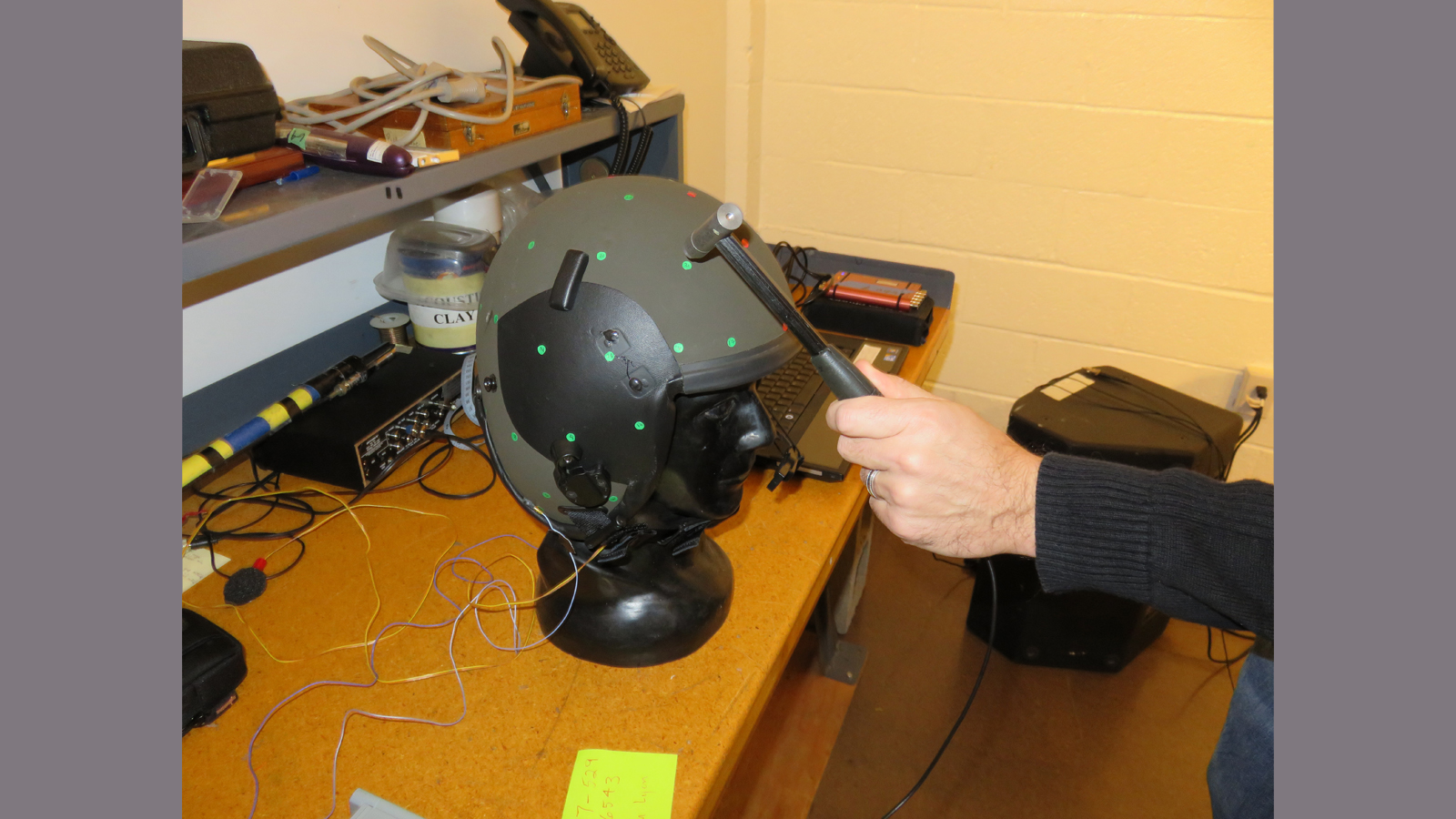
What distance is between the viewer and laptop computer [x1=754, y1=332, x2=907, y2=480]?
1139 mm

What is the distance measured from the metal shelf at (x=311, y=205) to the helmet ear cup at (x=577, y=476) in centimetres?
33

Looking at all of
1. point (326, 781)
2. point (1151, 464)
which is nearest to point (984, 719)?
point (1151, 464)

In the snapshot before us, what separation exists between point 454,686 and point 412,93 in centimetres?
69

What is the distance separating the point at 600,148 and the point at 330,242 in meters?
0.51

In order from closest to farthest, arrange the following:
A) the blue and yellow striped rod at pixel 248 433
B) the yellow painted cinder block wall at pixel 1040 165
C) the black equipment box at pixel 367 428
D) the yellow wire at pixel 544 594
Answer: the yellow wire at pixel 544 594 → the blue and yellow striped rod at pixel 248 433 → the black equipment box at pixel 367 428 → the yellow painted cinder block wall at pixel 1040 165

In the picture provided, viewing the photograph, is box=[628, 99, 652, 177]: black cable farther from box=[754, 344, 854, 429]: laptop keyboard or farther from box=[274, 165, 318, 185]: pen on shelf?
box=[274, 165, 318, 185]: pen on shelf

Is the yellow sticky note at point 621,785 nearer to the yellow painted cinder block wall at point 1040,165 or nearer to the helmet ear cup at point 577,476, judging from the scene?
the helmet ear cup at point 577,476

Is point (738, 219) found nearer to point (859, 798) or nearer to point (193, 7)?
point (193, 7)

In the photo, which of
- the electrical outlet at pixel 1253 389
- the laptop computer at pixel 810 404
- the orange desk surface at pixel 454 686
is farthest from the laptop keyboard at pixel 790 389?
the electrical outlet at pixel 1253 389

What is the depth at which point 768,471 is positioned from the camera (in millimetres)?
1160

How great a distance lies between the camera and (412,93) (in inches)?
39.3

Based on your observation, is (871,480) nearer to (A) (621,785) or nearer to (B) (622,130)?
(A) (621,785)

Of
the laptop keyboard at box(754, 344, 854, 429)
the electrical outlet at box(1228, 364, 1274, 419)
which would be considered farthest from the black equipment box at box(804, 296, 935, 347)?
the electrical outlet at box(1228, 364, 1274, 419)

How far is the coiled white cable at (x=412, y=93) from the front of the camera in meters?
0.96
